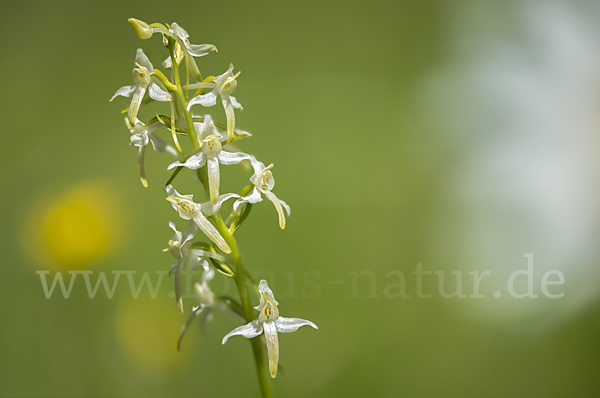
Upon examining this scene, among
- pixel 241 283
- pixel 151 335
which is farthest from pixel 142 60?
pixel 151 335

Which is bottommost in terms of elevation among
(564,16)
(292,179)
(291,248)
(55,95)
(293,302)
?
(293,302)

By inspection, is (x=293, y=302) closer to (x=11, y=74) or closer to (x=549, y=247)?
(x=549, y=247)

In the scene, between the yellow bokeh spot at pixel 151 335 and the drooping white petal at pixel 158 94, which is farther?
the yellow bokeh spot at pixel 151 335

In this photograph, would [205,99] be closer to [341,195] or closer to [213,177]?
[213,177]

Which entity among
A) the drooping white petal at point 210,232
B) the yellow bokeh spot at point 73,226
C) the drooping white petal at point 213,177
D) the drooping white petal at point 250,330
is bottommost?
the yellow bokeh spot at point 73,226

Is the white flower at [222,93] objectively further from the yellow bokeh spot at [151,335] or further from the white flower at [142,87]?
the yellow bokeh spot at [151,335]

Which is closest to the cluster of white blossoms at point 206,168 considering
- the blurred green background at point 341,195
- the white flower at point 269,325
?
the white flower at point 269,325

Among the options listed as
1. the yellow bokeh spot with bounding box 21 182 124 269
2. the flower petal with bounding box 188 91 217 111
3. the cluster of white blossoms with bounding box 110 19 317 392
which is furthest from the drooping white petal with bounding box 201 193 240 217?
the yellow bokeh spot with bounding box 21 182 124 269

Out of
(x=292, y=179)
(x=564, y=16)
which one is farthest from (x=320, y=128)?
(x=564, y=16)
